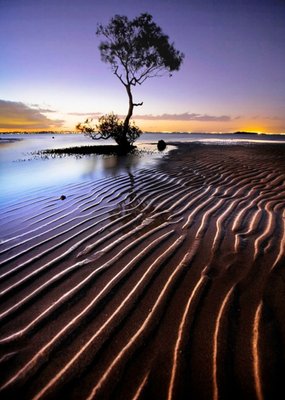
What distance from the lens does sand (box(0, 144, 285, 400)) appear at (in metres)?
1.52

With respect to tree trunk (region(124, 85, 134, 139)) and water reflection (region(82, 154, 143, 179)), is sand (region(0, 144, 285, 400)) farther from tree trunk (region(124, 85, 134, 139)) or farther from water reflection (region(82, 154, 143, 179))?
tree trunk (region(124, 85, 134, 139))

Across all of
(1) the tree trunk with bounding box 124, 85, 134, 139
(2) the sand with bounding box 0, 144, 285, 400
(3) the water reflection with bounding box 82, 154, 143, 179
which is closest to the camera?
(2) the sand with bounding box 0, 144, 285, 400

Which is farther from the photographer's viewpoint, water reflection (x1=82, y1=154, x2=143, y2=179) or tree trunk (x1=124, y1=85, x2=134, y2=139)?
tree trunk (x1=124, y1=85, x2=134, y2=139)

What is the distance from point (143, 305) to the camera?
2160 mm

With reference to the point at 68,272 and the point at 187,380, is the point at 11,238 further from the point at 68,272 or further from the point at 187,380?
the point at 187,380

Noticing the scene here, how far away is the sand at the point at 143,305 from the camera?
1.52 metres

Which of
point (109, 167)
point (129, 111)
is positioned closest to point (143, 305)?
point (109, 167)

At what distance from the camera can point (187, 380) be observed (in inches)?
59.5

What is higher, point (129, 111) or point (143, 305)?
point (129, 111)

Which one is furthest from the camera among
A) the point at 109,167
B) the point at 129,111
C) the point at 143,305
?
the point at 129,111

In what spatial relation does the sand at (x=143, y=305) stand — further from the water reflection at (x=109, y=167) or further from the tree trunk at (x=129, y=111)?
the tree trunk at (x=129, y=111)

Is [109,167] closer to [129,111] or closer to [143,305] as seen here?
[143,305]

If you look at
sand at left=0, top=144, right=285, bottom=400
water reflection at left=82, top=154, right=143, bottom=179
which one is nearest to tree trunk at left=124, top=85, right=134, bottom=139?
water reflection at left=82, top=154, right=143, bottom=179

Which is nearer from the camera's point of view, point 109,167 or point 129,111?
point 109,167
